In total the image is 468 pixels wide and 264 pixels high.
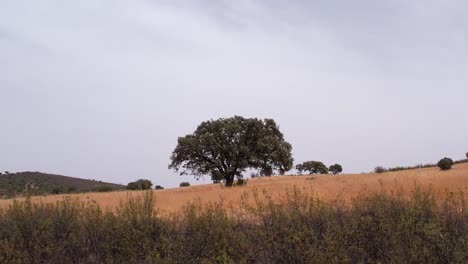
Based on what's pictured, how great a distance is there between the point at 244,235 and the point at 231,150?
29.3 meters

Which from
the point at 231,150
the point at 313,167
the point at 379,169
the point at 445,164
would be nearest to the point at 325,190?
the point at 231,150

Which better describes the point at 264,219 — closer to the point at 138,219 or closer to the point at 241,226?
the point at 241,226

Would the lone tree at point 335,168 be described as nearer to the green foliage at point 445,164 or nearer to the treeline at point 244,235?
the green foliage at point 445,164

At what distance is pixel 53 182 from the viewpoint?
77.3 metres

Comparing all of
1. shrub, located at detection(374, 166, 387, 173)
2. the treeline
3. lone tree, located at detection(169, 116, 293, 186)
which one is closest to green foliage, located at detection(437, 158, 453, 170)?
shrub, located at detection(374, 166, 387, 173)

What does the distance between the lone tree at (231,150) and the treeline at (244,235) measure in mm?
27175

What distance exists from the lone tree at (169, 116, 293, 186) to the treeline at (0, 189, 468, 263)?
27.2 meters

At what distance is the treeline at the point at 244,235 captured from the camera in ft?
19.9

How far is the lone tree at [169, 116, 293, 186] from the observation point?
36.4 m

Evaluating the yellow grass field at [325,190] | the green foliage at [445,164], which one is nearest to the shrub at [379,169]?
the green foliage at [445,164]

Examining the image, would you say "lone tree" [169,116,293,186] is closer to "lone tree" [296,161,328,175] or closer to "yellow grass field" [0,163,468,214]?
"yellow grass field" [0,163,468,214]

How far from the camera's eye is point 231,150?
36062 millimetres

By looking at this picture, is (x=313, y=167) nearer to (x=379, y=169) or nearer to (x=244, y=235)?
(x=379, y=169)

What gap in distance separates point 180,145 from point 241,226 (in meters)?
28.8
